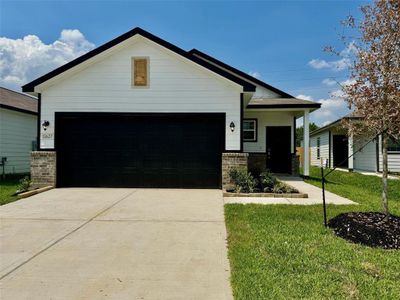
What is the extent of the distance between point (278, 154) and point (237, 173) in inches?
246

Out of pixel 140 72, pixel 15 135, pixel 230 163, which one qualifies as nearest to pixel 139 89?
pixel 140 72

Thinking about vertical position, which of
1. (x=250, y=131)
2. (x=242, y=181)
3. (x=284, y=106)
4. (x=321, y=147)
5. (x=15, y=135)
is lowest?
(x=242, y=181)

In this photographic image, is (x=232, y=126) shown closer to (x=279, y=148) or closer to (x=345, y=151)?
(x=279, y=148)

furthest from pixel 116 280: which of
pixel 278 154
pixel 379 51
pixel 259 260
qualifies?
pixel 278 154

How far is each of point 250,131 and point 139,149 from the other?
6.65 m

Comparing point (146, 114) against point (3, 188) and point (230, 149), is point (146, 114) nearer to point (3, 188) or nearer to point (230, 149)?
point (230, 149)

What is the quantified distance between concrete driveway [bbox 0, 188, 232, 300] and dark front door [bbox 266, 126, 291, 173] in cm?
840

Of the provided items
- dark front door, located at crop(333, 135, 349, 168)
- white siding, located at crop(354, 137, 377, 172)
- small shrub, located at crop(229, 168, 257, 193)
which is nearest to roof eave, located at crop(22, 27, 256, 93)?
small shrub, located at crop(229, 168, 257, 193)

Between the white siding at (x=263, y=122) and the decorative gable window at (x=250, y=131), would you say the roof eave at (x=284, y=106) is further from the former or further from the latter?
Result: the decorative gable window at (x=250, y=131)

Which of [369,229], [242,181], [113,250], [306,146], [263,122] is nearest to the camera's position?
[113,250]

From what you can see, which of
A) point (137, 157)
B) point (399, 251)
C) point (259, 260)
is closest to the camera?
point (259, 260)

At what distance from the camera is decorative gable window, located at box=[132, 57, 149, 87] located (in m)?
10.8

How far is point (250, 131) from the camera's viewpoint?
1553 centimetres

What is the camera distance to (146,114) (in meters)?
10.8
